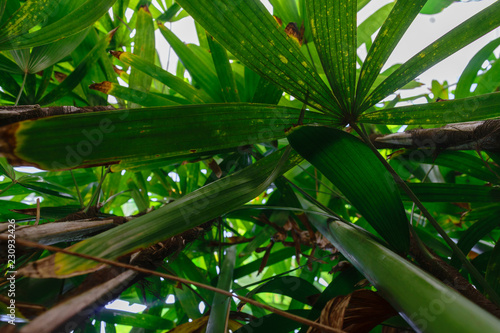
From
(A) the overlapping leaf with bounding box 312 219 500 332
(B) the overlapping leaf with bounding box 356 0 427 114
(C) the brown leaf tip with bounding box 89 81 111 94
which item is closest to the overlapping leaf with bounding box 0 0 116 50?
(C) the brown leaf tip with bounding box 89 81 111 94

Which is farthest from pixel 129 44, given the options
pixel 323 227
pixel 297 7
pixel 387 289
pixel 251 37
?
pixel 387 289

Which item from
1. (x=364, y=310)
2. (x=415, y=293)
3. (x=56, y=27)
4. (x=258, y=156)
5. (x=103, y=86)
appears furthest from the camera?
(x=258, y=156)

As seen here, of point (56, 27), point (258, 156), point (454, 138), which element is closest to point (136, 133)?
point (56, 27)

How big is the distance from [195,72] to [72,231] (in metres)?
0.50

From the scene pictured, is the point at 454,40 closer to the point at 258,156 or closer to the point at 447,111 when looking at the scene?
the point at 447,111

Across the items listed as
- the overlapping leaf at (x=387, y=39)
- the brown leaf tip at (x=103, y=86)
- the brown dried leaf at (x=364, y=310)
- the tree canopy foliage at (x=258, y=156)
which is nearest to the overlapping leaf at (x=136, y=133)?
the tree canopy foliage at (x=258, y=156)

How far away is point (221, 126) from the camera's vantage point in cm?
39

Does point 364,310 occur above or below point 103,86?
below

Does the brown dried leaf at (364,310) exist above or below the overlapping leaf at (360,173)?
below

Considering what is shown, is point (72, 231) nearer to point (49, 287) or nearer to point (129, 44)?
point (49, 287)

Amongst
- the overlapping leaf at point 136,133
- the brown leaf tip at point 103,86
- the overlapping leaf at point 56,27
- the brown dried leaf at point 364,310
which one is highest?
the overlapping leaf at point 56,27

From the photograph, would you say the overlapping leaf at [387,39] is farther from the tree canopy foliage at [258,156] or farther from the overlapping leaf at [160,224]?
the overlapping leaf at [160,224]

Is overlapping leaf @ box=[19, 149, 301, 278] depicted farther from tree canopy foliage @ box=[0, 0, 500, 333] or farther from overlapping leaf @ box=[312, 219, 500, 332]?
overlapping leaf @ box=[312, 219, 500, 332]

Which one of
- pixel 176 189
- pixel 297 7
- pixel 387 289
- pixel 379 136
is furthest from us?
pixel 176 189
